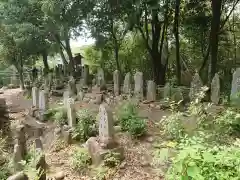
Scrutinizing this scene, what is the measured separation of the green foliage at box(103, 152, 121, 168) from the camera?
6.73 m

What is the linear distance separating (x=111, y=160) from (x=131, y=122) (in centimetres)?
187

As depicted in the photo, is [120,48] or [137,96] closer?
[137,96]

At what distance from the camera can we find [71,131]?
8.88m

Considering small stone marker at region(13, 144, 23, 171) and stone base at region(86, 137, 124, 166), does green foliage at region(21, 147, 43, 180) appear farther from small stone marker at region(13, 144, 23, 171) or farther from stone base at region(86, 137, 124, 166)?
stone base at region(86, 137, 124, 166)

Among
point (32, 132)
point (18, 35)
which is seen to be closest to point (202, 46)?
point (18, 35)

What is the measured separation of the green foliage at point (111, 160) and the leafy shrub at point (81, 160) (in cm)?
54

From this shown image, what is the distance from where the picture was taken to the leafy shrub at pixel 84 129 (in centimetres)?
866

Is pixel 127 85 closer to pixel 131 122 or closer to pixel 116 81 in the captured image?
pixel 116 81

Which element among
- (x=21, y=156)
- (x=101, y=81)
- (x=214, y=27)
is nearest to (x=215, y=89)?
(x=214, y=27)

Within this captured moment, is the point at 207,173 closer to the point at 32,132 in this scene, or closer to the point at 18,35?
the point at 32,132

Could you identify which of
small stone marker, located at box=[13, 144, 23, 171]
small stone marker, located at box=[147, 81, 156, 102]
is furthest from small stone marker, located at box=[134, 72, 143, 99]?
small stone marker, located at box=[13, 144, 23, 171]

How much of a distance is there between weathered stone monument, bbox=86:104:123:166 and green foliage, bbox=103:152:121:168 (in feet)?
0.26

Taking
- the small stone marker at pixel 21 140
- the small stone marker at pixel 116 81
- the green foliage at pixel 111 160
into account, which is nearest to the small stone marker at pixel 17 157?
the small stone marker at pixel 21 140

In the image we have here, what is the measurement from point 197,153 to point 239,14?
1947cm
